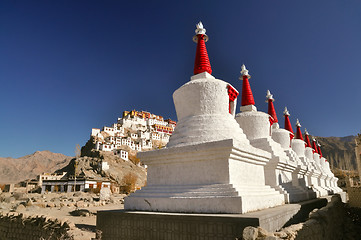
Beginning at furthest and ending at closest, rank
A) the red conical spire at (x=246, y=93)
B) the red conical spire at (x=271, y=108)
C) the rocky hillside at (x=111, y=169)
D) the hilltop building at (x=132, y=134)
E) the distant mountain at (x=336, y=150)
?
the distant mountain at (x=336, y=150)
the hilltop building at (x=132, y=134)
the rocky hillside at (x=111, y=169)
the red conical spire at (x=271, y=108)
the red conical spire at (x=246, y=93)

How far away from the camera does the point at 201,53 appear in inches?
332

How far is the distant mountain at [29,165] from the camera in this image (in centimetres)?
10125

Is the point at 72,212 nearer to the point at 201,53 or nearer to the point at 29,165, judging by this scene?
the point at 201,53

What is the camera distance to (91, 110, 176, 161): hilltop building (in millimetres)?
67512

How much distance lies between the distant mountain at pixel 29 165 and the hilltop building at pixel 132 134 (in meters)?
49.6

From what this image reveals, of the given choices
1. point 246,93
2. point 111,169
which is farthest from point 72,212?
point 111,169

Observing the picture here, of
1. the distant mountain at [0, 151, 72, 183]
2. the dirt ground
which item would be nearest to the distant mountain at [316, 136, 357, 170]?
the dirt ground

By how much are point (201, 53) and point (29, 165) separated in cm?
12970

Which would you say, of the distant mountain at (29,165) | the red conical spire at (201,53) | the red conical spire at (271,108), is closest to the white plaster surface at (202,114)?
the red conical spire at (201,53)

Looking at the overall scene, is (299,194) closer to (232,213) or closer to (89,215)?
(232,213)

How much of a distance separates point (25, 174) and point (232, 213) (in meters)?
122

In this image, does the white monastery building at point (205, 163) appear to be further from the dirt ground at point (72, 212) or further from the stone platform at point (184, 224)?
the dirt ground at point (72, 212)

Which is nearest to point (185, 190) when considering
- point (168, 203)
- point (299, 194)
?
point (168, 203)

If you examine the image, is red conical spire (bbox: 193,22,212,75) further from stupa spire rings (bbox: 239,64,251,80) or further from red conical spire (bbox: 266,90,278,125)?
red conical spire (bbox: 266,90,278,125)
